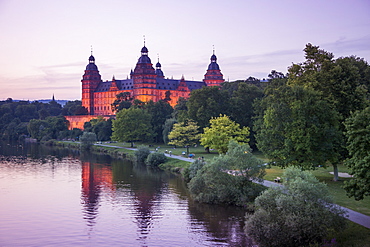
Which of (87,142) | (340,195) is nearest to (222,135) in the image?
(340,195)

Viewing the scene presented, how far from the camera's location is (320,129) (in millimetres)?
37750

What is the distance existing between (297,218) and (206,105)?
50158 mm

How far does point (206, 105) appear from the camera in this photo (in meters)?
74.0

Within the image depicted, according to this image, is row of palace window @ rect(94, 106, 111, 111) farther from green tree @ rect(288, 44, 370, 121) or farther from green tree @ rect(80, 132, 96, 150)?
green tree @ rect(288, 44, 370, 121)

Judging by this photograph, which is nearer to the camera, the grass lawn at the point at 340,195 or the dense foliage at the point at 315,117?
the grass lawn at the point at 340,195

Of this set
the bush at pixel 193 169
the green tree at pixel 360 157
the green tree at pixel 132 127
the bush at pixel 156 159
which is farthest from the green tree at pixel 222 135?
the green tree at pixel 360 157

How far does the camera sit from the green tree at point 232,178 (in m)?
36.0

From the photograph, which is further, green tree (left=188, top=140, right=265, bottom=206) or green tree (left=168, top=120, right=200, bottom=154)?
green tree (left=168, top=120, right=200, bottom=154)

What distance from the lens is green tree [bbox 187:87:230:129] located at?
7244 cm

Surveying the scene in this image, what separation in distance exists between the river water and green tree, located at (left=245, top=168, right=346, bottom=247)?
242cm

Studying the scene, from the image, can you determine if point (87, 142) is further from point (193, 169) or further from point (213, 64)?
point (213, 64)

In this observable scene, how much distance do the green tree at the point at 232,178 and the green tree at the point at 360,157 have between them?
11.1m

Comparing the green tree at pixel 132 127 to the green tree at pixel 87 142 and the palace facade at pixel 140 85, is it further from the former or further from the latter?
the palace facade at pixel 140 85

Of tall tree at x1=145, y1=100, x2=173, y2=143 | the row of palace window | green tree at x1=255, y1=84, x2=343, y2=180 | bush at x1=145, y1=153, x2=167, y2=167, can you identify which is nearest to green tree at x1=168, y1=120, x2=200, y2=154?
bush at x1=145, y1=153, x2=167, y2=167
